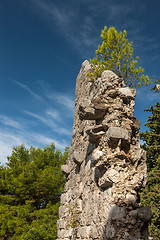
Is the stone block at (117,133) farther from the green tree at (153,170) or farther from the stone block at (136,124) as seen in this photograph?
the green tree at (153,170)

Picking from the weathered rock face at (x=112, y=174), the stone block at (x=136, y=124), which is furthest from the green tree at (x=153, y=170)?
the stone block at (x=136, y=124)

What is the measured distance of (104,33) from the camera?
4887 mm

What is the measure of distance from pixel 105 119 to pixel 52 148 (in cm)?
1181

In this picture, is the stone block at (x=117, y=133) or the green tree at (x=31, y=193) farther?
the green tree at (x=31, y=193)

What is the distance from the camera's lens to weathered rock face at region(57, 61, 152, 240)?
2.87 meters

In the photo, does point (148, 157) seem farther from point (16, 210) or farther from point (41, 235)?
point (16, 210)

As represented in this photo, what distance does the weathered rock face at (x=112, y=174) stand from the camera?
2.87 m

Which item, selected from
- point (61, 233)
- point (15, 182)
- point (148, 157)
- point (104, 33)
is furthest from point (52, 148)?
point (104, 33)

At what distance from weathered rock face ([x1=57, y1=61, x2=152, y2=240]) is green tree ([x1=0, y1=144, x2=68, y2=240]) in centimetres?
650

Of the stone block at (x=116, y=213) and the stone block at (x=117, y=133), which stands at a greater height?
the stone block at (x=117, y=133)

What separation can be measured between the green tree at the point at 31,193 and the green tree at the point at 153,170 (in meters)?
4.75

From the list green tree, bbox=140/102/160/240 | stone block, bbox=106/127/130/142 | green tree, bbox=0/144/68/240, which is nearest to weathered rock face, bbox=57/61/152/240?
stone block, bbox=106/127/130/142

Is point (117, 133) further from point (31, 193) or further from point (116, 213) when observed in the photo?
point (31, 193)

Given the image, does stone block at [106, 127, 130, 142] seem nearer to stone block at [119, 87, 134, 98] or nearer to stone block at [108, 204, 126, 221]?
stone block at [119, 87, 134, 98]
